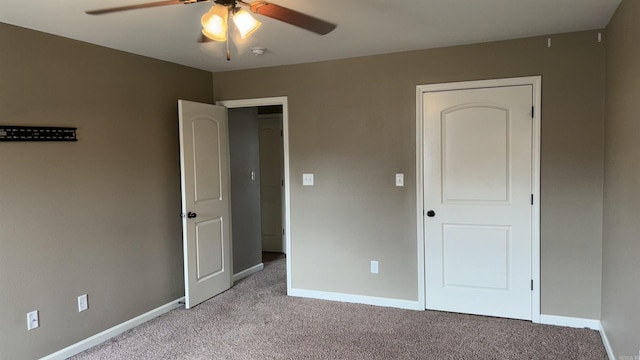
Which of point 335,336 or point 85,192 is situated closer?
point 85,192

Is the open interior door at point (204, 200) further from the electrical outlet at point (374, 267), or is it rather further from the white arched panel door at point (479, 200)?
the white arched panel door at point (479, 200)

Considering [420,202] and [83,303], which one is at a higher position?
[420,202]

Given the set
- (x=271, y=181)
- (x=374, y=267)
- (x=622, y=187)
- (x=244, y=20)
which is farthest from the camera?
(x=271, y=181)

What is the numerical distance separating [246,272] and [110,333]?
1.79 m

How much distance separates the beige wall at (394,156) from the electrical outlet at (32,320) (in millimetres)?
2124

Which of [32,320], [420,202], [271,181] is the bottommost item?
[32,320]

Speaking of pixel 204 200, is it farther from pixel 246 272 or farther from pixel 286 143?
pixel 246 272

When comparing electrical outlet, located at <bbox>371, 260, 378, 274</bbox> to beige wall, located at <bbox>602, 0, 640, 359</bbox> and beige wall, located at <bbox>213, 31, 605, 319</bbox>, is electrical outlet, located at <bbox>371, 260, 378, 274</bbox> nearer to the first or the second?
beige wall, located at <bbox>213, 31, 605, 319</bbox>

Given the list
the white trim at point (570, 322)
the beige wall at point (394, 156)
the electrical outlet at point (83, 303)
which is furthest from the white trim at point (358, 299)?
the electrical outlet at point (83, 303)

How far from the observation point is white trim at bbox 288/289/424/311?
378 centimetres

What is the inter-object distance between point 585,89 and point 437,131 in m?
1.11

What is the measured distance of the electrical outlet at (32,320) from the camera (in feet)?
9.14

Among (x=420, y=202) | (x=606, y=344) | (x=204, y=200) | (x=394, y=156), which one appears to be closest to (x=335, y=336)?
(x=420, y=202)

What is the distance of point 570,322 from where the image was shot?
10.8ft
